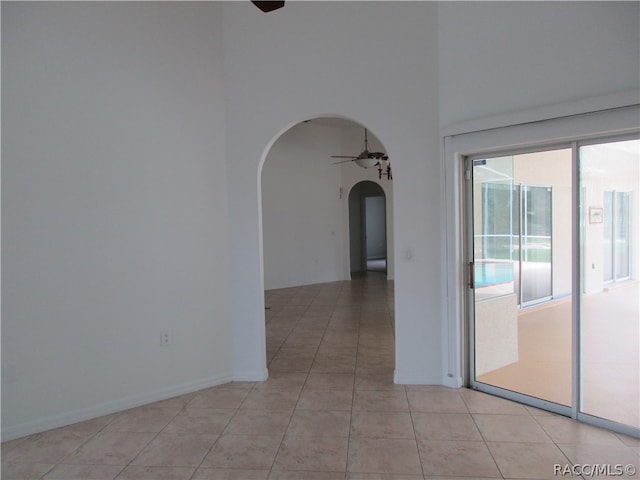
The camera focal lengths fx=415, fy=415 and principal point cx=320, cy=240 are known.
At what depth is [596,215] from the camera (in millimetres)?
2965

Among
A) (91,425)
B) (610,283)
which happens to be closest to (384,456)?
(610,283)

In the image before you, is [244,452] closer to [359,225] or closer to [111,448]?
[111,448]

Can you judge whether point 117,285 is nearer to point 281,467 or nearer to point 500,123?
point 281,467

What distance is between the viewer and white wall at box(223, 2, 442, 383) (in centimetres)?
368

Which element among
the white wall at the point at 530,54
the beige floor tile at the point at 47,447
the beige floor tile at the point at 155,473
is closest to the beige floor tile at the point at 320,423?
the beige floor tile at the point at 155,473

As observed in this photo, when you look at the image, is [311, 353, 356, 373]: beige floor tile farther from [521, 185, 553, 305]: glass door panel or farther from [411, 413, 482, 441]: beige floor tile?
[521, 185, 553, 305]: glass door panel

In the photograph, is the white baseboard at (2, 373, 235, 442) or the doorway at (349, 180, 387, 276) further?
the doorway at (349, 180, 387, 276)

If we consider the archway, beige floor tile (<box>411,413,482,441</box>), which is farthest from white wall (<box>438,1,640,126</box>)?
the archway

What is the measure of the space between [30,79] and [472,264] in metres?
3.75

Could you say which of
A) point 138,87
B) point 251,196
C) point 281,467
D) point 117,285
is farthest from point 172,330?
point 138,87

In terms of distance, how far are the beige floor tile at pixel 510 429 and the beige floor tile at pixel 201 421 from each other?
6.17 feet

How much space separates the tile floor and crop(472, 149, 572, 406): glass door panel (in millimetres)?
332

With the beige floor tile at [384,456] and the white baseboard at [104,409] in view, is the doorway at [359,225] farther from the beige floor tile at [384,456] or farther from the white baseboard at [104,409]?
the beige floor tile at [384,456]

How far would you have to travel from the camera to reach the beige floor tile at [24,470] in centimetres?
246
